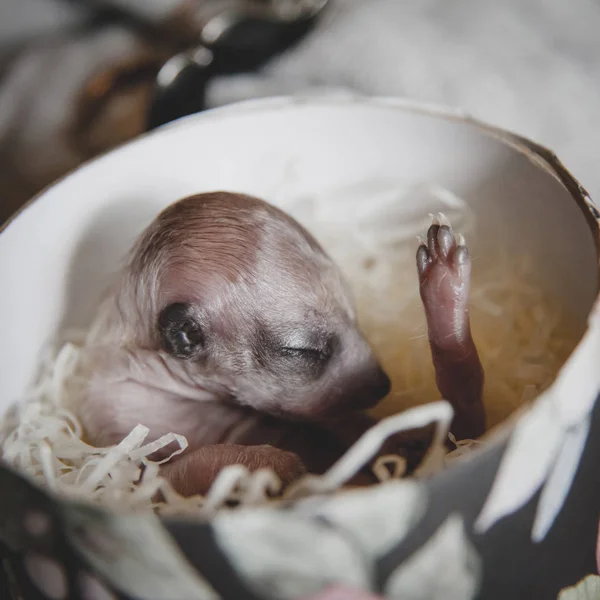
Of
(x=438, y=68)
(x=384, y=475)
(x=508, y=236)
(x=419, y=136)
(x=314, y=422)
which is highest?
(x=438, y=68)

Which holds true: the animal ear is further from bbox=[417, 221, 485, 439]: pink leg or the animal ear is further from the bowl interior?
bbox=[417, 221, 485, 439]: pink leg

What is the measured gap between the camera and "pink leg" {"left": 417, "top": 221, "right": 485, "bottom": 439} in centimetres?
82

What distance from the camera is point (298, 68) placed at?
1.42 metres

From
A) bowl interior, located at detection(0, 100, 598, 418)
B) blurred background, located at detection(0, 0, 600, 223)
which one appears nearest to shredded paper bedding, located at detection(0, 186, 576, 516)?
bowl interior, located at detection(0, 100, 598, 418)

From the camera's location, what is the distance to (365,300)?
112 cm

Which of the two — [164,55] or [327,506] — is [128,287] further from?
[164,55]

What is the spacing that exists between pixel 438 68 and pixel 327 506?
1.13 m

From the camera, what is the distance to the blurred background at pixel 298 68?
1.33 m

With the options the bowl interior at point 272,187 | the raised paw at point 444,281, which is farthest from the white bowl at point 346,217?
the raised paw at point 444,281

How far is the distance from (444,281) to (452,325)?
2.1 inches

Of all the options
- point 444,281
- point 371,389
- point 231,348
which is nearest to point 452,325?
point 444,281

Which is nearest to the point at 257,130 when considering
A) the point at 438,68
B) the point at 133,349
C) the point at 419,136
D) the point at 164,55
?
the point at 419,136

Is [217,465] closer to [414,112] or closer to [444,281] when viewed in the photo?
[444,281]

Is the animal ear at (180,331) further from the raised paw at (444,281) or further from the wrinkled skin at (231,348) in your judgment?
the raised paw at (444,281)
